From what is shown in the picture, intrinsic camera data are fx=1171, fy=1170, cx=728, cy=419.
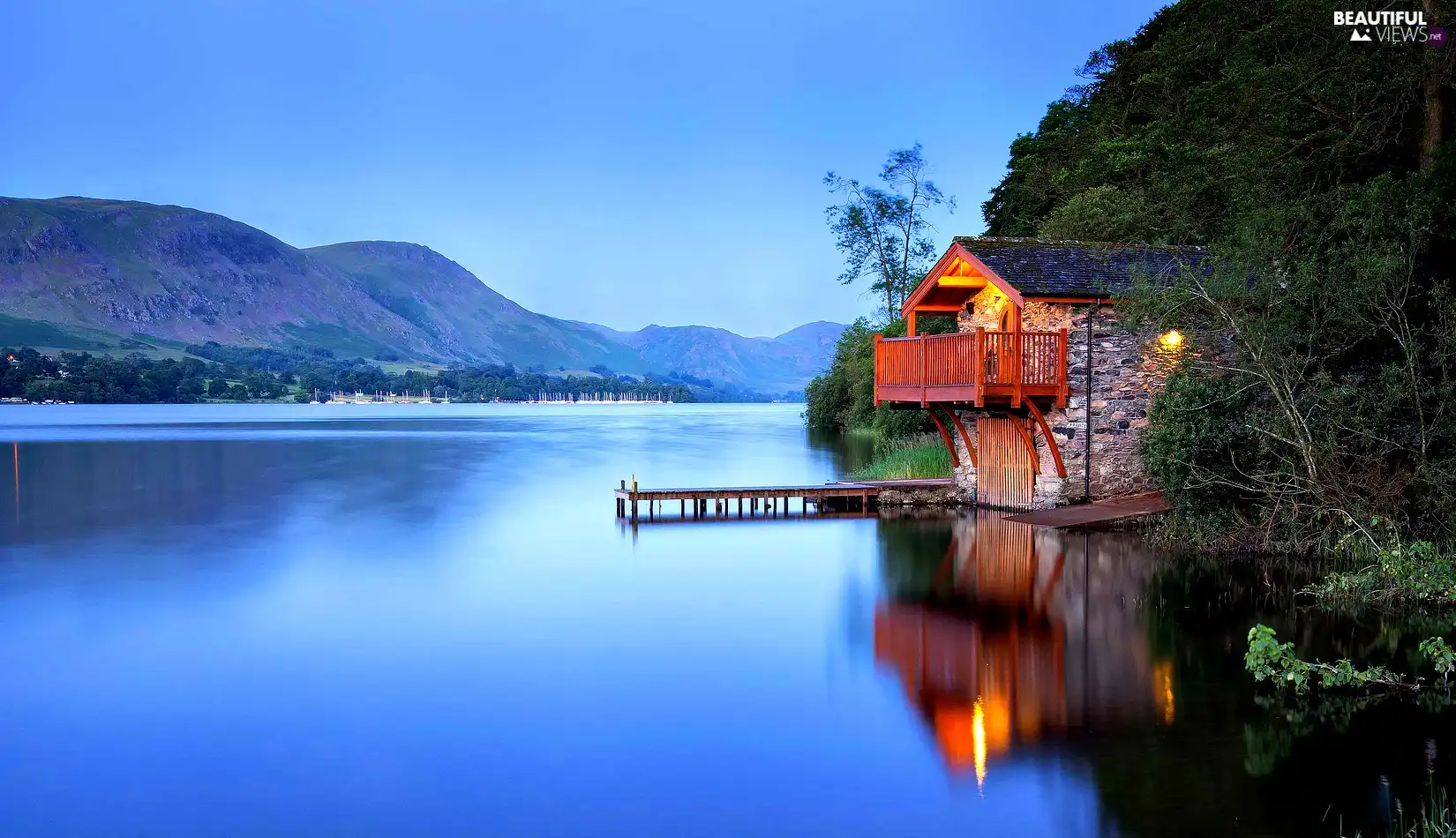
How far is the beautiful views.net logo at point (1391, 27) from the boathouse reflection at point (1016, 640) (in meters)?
10.3

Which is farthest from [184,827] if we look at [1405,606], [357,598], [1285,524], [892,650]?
[1285,524]

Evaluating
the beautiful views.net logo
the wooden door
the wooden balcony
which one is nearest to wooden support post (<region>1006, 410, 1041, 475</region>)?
the wooden door

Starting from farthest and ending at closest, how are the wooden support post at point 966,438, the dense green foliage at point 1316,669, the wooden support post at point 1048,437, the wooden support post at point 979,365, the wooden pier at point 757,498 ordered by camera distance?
1. the wooden pier at point 757,498
2. the wooden support post at point 966,438
3. the wooden support post at point 1048,437
4. the wooden support post at point 979,365
5. the dense green foliage at point 1316,669

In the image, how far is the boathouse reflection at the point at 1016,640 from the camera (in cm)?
1036

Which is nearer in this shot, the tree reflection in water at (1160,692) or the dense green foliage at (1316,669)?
the tree reflection in water at (1160,692)

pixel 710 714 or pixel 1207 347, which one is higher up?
pixel 1207 347

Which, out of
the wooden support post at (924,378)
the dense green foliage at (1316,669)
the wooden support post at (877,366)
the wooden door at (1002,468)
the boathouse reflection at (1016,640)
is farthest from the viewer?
the wooden support post at (877,366)

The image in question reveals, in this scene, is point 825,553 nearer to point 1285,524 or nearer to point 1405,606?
point 1285,524

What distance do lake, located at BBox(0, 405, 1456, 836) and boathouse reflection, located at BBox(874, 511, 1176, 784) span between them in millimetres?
64

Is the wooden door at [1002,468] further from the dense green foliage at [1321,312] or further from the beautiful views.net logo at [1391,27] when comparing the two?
the beautiful views.net logo at [1391,27]

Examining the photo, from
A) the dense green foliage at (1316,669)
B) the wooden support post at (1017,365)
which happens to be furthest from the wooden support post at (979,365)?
the dense green foliage at (1316,669)

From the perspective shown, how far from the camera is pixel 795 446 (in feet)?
193

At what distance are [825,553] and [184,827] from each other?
1412 centimetres

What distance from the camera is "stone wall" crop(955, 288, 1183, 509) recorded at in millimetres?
22312
